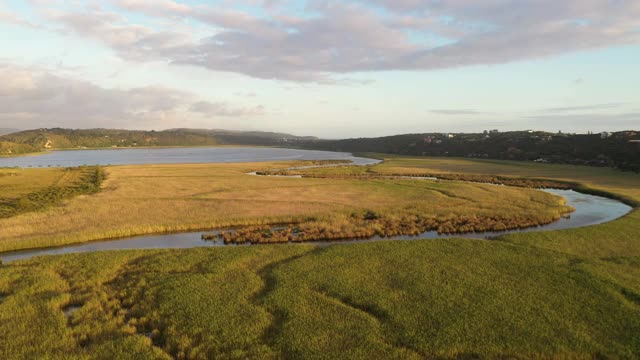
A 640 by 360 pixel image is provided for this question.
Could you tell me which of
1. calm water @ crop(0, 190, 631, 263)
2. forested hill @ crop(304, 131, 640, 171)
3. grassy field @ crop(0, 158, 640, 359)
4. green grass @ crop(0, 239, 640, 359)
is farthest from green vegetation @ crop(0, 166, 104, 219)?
forested hill @ crop(304, 131, 640, 171)

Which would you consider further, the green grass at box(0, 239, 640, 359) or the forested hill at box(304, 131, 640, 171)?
the forested hill at box(304, 131, 640, 171)

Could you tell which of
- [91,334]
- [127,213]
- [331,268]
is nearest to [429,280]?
[331,268]

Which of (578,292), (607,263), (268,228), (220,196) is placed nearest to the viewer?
(578,292)

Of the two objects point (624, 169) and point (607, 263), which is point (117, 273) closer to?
point (607, 263)

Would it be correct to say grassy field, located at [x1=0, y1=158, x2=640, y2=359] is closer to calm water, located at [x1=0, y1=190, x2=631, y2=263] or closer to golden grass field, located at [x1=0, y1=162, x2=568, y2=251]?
calm water, located at [x1=0, y1=190, x2=631, y2=263]

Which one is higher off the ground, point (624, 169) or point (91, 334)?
point (624, 169)

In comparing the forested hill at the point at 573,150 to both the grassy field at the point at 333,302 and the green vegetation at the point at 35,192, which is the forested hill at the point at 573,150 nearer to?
the grassy field at the point at 333,302
